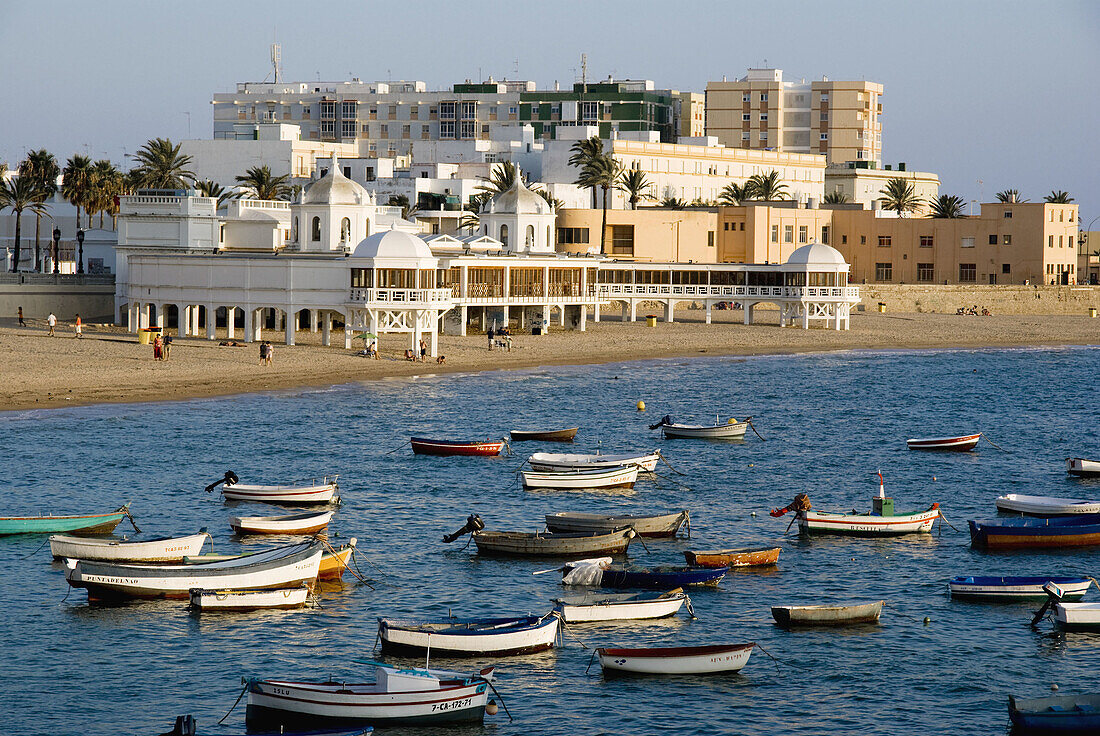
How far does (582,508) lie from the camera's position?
49.9 m

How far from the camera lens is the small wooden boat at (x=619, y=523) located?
4357cm

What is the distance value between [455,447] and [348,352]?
27.2 meters

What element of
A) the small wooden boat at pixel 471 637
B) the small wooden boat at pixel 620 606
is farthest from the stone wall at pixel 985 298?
the small wooden boat at pixel 471 637

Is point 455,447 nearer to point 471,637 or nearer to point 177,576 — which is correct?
point 177,576

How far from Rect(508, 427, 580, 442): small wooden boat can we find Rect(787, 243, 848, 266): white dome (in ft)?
179

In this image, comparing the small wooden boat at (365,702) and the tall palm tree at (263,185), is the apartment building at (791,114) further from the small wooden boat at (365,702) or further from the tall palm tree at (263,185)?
the small wooden boat at (365,702)

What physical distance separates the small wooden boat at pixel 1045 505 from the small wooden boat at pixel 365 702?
2658 centimetres

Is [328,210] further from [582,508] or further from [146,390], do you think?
[582,508]

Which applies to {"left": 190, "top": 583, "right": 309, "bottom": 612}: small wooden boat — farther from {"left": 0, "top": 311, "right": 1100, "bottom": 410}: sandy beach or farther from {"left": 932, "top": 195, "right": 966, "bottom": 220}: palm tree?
{"left": 932, "top": 195, "right": 966, "bottom": 220}: palm tree

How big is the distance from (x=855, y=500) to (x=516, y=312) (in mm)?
58003

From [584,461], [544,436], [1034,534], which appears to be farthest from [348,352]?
[1034,534]

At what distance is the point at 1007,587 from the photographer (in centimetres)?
3831

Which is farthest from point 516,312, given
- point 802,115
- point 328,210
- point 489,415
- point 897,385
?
point 802,115

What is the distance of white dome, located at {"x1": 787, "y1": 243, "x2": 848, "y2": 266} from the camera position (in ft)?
372
